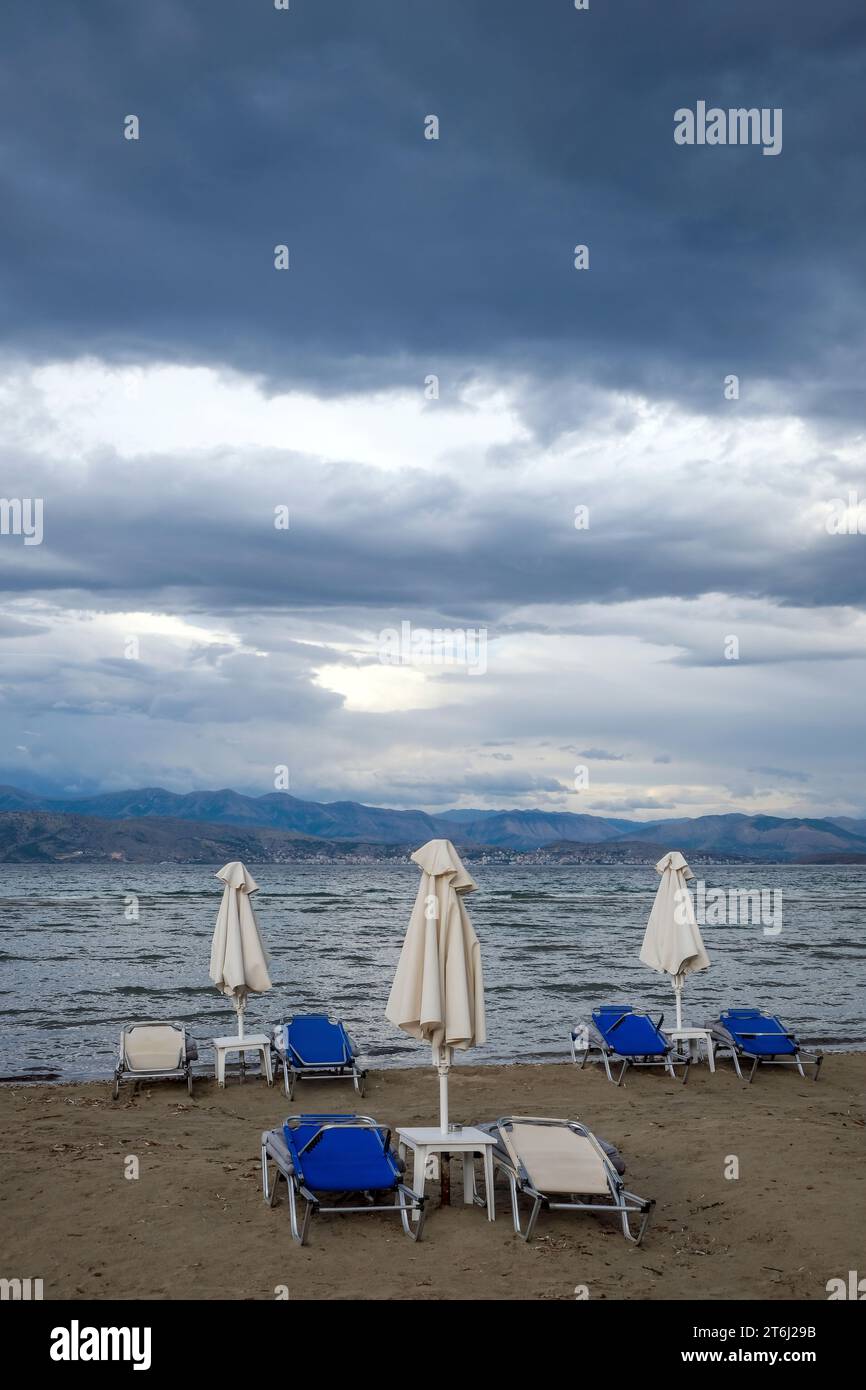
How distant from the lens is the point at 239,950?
14109 millimetres

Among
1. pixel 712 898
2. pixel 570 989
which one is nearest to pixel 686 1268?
pixel 570 989

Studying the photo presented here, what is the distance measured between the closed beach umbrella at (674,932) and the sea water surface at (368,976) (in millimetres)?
2905

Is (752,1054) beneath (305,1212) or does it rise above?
beneath

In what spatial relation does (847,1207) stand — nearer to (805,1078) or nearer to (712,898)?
(805,1078)

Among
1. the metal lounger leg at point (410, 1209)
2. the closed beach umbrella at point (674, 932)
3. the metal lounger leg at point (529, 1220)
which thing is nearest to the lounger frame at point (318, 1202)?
the metal lounger leg at point (410, 1209)

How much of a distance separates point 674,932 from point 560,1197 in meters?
6.75

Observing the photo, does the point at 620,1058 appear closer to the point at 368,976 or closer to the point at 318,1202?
the point at 318,1202

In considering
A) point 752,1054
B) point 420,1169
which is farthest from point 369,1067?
point 420,1169

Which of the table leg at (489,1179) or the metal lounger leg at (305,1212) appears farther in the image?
the table leg at (489,1179)

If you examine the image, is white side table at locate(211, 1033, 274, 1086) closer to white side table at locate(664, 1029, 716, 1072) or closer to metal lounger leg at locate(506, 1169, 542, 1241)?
white side table at locate(664, 1029, 716, 1072)

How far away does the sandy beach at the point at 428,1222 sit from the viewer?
23.1 feet

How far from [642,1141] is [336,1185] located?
4.17 metres

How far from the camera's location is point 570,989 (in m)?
25.9

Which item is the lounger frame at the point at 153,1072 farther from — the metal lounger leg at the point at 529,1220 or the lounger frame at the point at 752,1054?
the lounger frame at the point at 752,1054
